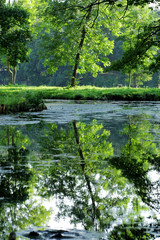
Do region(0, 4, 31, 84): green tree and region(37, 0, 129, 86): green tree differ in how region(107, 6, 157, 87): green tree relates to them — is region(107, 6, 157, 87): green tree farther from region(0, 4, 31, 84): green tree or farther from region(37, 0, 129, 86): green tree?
region(0, 4, 31, 84): green tree

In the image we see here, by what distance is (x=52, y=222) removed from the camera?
3.73 meters

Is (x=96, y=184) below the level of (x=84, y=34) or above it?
below

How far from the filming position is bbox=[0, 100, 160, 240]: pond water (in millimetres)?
3574

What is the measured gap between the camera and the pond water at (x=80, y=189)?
3.57 metres

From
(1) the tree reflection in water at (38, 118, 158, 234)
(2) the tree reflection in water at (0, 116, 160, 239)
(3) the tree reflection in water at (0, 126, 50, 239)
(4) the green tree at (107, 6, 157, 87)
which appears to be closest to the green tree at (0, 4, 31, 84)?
(4) the green tree at (107, 6, 157, 87)

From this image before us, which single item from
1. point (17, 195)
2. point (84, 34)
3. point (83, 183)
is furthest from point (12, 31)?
point (17, 195)

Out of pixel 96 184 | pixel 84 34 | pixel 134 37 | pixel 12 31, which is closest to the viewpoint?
pixel 96 184

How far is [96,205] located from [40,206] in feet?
2.00

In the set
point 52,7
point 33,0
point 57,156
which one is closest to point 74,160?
point 57,156

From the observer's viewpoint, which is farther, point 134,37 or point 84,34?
point 84,34

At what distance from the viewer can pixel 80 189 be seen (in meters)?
4.95

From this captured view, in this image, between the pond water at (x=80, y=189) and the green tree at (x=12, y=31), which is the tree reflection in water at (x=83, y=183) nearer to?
the pond water at (x=80, y=189)

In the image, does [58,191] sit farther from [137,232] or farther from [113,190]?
[137,232]

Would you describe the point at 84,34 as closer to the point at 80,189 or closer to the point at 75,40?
the point at 75,40
